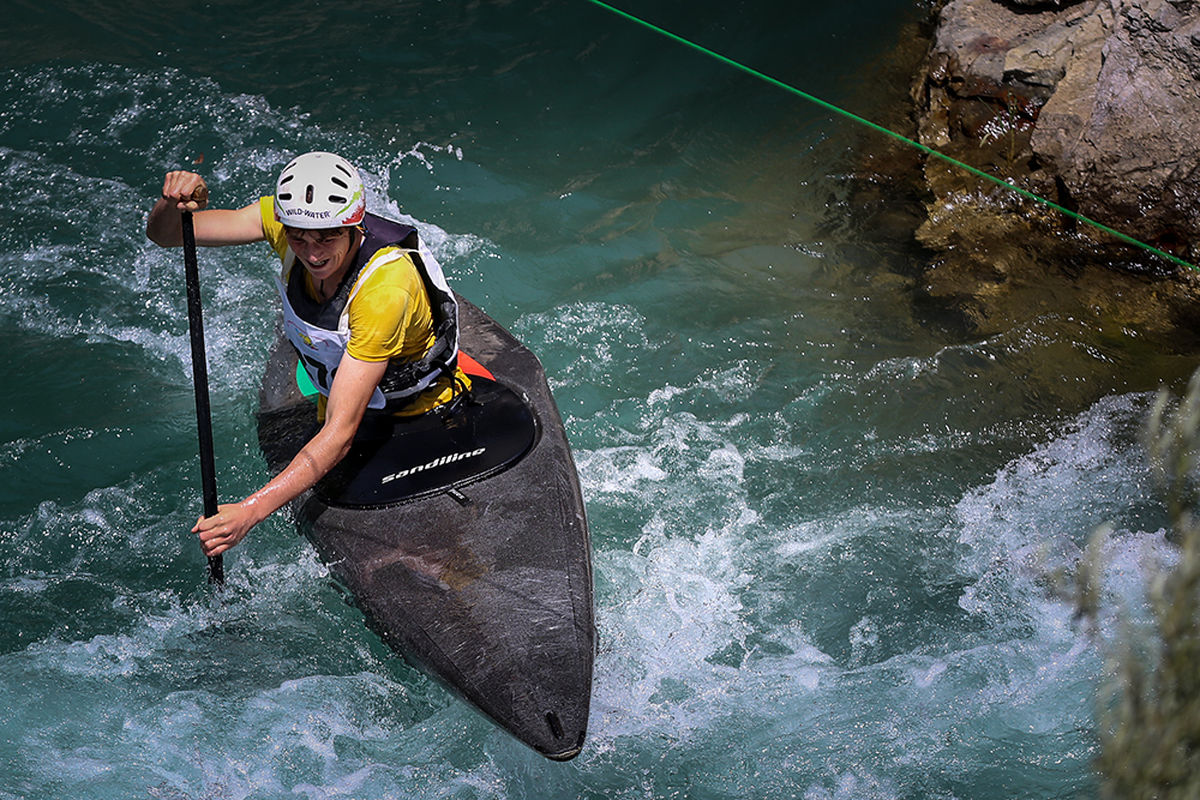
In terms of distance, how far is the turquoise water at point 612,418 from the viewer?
3389 millimetres

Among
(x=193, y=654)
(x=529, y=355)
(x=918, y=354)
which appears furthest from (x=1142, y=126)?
(x=193, y=654)

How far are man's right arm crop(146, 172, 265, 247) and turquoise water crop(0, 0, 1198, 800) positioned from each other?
110 centimetres

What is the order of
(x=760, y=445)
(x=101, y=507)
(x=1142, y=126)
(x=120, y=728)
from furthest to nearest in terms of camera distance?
(x=1142, y=126) → (x=760, y=445) → (x=101, y=507) → (x=120, y=728)

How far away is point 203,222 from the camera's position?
11.0 ft

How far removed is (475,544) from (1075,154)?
4149 millimetres

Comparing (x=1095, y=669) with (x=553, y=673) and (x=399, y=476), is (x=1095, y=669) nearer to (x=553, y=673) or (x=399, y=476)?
(x=553, y=673)

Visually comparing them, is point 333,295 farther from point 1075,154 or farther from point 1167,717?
point 1075,154

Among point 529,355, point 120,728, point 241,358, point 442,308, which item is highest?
point 442,308

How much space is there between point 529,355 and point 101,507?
5.66ft

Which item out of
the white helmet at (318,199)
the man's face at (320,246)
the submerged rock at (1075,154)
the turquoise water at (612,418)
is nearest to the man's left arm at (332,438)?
the man's face at (320,246)

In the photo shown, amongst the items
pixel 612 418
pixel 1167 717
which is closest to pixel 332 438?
pixel 612 418

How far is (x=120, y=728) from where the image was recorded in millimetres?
3330

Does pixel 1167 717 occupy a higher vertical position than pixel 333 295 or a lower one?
higher

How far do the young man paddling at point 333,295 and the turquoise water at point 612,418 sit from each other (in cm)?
72
